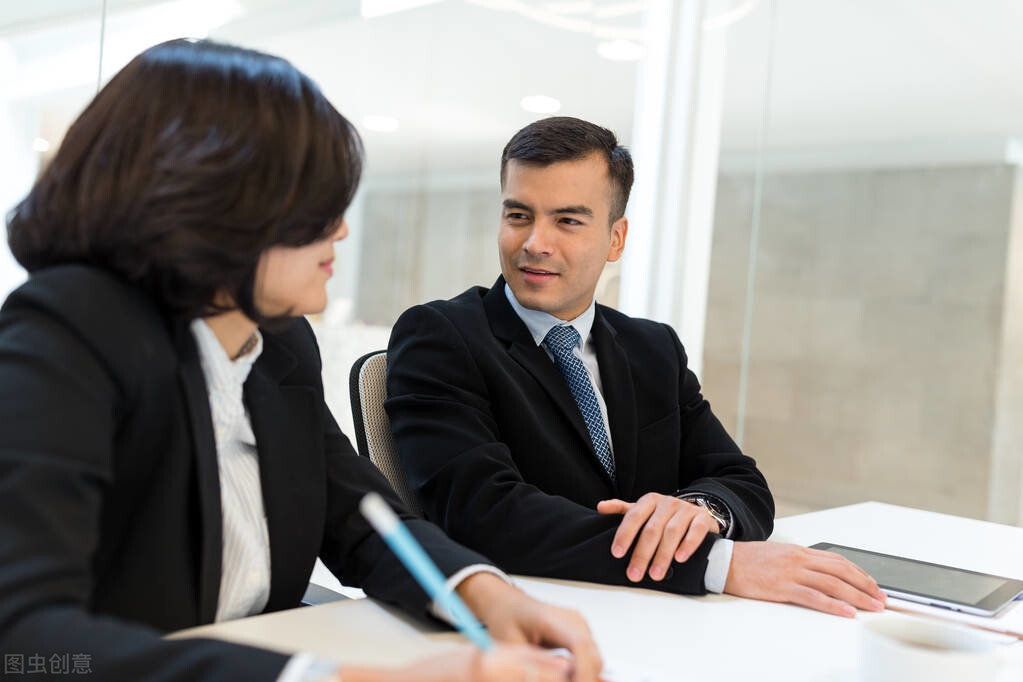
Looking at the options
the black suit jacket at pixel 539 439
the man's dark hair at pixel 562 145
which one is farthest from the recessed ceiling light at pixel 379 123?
the black suit jacket at pixel 539 439

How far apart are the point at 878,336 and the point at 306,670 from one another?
4.05 m

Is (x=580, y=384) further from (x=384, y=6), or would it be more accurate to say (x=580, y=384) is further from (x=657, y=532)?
(x=384, y=6)

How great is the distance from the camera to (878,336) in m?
4.32

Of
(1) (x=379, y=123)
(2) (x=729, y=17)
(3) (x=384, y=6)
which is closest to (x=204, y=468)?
(1) (x=379, y=123)

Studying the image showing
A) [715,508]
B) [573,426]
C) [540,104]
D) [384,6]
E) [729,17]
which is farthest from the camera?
[729,17]

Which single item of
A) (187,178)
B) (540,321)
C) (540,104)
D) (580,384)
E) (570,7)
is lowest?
(580,384)

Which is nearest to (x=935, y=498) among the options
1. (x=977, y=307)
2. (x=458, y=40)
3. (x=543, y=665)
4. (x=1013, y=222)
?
(x=977, y=307)

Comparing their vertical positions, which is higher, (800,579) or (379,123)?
(379,123)

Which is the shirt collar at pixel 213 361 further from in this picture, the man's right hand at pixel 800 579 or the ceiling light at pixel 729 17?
the ceiling light at pixel 729 17

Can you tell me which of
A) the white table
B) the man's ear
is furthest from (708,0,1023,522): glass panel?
the white table

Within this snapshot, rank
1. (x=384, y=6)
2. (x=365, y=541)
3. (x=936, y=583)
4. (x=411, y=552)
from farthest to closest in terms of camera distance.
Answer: (x=384, y=6)
(x=936, y=583)
(x=365, y=541)
(x=411, y=552)

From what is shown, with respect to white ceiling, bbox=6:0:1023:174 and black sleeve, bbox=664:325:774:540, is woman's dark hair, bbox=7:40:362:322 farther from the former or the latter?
white ceiling, bbox=6:0:1023:174

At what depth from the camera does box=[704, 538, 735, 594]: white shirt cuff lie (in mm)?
1256

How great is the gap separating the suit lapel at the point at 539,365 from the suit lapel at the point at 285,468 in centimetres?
56
